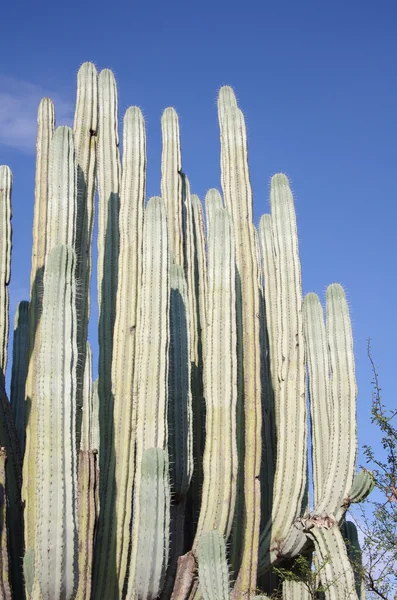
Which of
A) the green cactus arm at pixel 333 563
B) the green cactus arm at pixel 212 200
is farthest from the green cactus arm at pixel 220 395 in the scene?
the green cactus arm at pixel 212 200

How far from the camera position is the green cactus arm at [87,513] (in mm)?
6633

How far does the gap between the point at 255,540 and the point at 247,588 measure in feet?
1.31

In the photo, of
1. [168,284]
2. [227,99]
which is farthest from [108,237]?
[227,99]

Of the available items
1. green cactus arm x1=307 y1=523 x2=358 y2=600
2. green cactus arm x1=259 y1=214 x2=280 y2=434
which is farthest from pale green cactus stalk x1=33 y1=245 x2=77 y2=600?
green cactus arm x1=259 y1=214 x2=280 y2=434

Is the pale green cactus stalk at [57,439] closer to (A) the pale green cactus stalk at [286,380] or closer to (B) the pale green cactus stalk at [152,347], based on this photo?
(B) the pale green cactus stalk at [152,347]

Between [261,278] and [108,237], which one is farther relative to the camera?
[261,278]

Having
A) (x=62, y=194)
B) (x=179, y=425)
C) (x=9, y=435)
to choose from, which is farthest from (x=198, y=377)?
(x=62, y=194)

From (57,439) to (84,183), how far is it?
8.93ft

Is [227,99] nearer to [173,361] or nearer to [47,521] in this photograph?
[173,361]

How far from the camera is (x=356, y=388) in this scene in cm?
814

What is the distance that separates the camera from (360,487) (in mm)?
7777

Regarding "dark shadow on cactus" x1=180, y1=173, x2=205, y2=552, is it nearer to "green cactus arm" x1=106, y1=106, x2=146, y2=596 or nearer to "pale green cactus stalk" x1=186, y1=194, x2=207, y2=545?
"pale green cactus stalk" x1=186, y1=194, x2=207, y2=545

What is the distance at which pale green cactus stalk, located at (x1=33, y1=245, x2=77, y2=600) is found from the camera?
5715 mm

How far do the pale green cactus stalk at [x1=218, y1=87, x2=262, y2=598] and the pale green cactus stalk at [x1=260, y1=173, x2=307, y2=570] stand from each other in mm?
334
